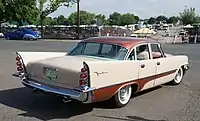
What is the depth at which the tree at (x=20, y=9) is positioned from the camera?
4791 centimetres

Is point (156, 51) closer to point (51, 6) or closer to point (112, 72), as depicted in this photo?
point (112, 72)

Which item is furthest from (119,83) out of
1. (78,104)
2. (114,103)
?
(78,104)

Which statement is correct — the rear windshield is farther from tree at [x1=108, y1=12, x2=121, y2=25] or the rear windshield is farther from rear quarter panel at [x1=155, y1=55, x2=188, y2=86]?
tree at [x1=108, y1=12, x2=121, y2=25]

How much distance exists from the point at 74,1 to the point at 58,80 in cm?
4040

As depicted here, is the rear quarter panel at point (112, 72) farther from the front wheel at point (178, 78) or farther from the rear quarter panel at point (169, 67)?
the front wheel at point (178, 78)

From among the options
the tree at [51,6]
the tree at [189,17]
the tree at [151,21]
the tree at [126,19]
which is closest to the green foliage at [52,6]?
the tree at [51,6]

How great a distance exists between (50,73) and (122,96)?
1.52m

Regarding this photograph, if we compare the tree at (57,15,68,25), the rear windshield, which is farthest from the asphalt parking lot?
the tree at (57,15,68,25)

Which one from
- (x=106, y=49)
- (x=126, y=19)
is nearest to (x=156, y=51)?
(x=106, y=49)

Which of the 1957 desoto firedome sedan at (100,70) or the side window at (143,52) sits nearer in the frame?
the 1957 desoto firedome sedan at (100,70)

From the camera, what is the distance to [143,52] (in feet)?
24.6

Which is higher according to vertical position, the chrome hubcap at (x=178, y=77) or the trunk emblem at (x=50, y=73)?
the trunk emblem at (x=50, y=73)

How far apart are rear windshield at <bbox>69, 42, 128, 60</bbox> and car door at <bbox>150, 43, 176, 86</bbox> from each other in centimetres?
103

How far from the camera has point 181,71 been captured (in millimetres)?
9312
